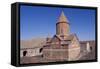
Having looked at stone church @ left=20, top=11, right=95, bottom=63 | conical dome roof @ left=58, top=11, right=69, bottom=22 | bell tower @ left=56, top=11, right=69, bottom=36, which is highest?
conical dome roof @ left=58, top=11, right=69, bottom=22

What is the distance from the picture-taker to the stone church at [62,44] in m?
3.62

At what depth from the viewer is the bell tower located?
12.0 ft

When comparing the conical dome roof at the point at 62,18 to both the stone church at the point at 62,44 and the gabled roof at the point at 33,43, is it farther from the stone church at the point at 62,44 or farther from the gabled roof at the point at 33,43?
the gabled roof at the point at 33,43

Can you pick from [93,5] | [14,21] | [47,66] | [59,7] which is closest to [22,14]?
[14,21]

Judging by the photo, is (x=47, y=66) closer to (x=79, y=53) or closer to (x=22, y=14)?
(x=79, y=53)

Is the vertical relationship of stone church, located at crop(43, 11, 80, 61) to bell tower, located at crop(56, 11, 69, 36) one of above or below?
below

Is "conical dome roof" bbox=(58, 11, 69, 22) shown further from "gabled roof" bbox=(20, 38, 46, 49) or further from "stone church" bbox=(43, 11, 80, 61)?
"gabled roof" bbox=(20, 38, 46, 49)

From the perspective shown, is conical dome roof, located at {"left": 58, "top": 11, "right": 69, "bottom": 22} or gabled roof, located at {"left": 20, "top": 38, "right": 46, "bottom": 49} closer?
gabled roof, located at {"left": 20, "top": 38, "right": 46, "bottom": 49}

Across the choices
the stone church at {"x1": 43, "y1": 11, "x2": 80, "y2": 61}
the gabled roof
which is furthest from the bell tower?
the gabled roof

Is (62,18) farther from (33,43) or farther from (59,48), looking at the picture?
(33,43)

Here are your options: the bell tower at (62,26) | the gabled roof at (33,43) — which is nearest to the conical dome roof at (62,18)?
the bell tower at (62,26)

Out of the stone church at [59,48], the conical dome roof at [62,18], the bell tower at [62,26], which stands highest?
the conical dome roof at [62,18]

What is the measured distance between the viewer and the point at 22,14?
3.41 metres

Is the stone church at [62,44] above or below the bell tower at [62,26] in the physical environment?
below
